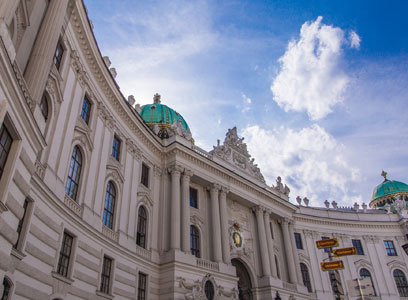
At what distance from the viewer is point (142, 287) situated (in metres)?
23.4

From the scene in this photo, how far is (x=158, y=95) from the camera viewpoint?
5244cm

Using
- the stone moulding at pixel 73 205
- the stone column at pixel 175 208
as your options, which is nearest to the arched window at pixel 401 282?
the stone column at pixel 175 208

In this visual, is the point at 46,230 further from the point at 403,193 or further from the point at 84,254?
the point at 403,193

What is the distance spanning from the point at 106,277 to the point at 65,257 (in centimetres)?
401

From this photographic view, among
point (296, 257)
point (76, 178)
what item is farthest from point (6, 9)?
point (296, 257)

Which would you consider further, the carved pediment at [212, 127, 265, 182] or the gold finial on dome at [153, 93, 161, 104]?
the gold finial on dome at [153, 93, 161, 104]

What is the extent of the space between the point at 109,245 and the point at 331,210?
36.9 metres

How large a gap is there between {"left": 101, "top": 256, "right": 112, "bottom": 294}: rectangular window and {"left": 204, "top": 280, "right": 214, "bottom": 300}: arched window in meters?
8.35

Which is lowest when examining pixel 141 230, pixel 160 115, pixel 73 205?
pixel 73 205

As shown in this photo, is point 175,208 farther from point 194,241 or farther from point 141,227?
point 194,241

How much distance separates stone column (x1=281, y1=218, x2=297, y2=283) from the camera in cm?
3644

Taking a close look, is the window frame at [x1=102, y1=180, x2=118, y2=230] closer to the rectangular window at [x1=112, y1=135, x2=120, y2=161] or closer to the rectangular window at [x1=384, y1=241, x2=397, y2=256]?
the rectangular window at [x1=112, y1=135, x2=120, y2=161]

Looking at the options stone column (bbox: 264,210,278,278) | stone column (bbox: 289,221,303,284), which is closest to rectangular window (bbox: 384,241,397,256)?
stone column (bbox: 289,221,303,284)

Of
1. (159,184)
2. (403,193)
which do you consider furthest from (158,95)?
(403,193)
